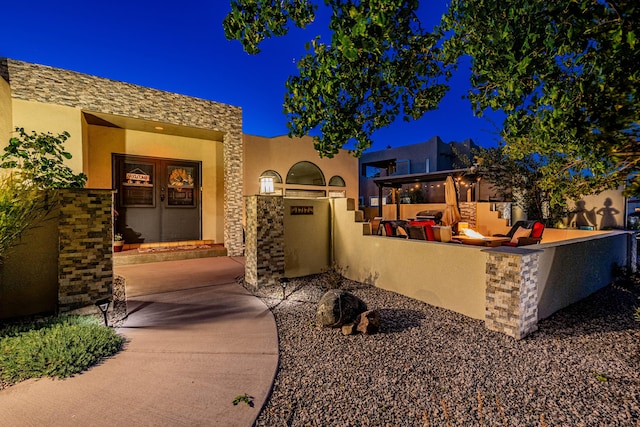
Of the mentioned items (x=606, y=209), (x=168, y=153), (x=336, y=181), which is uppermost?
(x=168, y=153)

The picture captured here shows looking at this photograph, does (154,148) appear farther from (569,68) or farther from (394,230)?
(569,68)

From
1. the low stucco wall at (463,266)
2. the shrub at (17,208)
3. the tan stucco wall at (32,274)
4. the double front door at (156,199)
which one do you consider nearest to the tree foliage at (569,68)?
the low stucco wall at (463,266)

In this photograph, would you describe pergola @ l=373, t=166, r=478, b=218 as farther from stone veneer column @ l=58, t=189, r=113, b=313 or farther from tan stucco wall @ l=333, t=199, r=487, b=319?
stone veneer column @ l=58, t=189, r=113, b=313

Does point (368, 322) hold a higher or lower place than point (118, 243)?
lower

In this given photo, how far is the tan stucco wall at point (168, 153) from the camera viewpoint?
923 centimetres

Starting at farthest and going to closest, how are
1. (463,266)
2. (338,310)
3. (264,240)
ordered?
(264,240), (463,266), (338,310)

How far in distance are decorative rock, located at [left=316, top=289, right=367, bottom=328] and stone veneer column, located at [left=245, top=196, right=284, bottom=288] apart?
2.28 metres

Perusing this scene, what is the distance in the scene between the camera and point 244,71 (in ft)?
183

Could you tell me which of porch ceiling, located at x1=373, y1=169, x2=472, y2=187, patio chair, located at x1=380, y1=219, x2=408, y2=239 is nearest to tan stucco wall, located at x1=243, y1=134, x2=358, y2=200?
porch ceiling, located at x1=373, y1=169, x2=472, y2=187

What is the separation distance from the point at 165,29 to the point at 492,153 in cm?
3593

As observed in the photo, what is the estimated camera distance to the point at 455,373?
305cm

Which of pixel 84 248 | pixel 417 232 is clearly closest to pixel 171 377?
pixel 84 248

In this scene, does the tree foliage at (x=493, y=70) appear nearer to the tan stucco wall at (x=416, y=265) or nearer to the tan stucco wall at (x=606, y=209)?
the tan stucco wall at (x=416, y=265)

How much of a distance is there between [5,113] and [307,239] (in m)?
7.64
